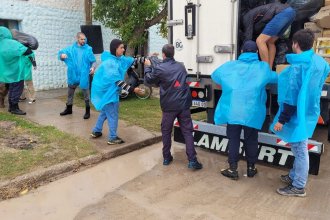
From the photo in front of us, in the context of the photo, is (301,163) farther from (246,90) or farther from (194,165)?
(194,165)

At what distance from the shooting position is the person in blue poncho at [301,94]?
357 cm

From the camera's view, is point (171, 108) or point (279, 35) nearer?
point (171, 108)

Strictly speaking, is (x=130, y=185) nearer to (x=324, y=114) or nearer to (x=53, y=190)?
(x=53, y=190)

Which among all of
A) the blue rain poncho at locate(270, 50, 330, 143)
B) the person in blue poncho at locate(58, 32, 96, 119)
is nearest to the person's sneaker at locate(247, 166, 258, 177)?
the blue rain poncho at locate(270, 50, 330, 143)

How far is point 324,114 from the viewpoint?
4484 mm

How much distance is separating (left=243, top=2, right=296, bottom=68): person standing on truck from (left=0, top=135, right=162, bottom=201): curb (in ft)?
7.84

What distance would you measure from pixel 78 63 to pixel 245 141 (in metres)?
3.85

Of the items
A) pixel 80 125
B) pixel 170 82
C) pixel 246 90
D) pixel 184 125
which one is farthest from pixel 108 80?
pixel 246 90

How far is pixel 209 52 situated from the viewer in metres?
4.88

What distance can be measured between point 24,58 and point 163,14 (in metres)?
3.76

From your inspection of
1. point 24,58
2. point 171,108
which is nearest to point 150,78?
point 171,108

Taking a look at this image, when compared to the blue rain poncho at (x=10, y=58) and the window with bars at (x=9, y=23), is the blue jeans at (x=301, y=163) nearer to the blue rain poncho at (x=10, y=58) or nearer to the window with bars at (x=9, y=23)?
the blue rain poncho at (x=10, y=58)

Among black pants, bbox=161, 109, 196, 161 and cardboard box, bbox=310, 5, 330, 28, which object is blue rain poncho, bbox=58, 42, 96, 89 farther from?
cardboard box, bbox=310, 5, 330, 28

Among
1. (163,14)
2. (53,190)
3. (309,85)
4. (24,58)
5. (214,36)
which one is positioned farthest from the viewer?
(163,14)
